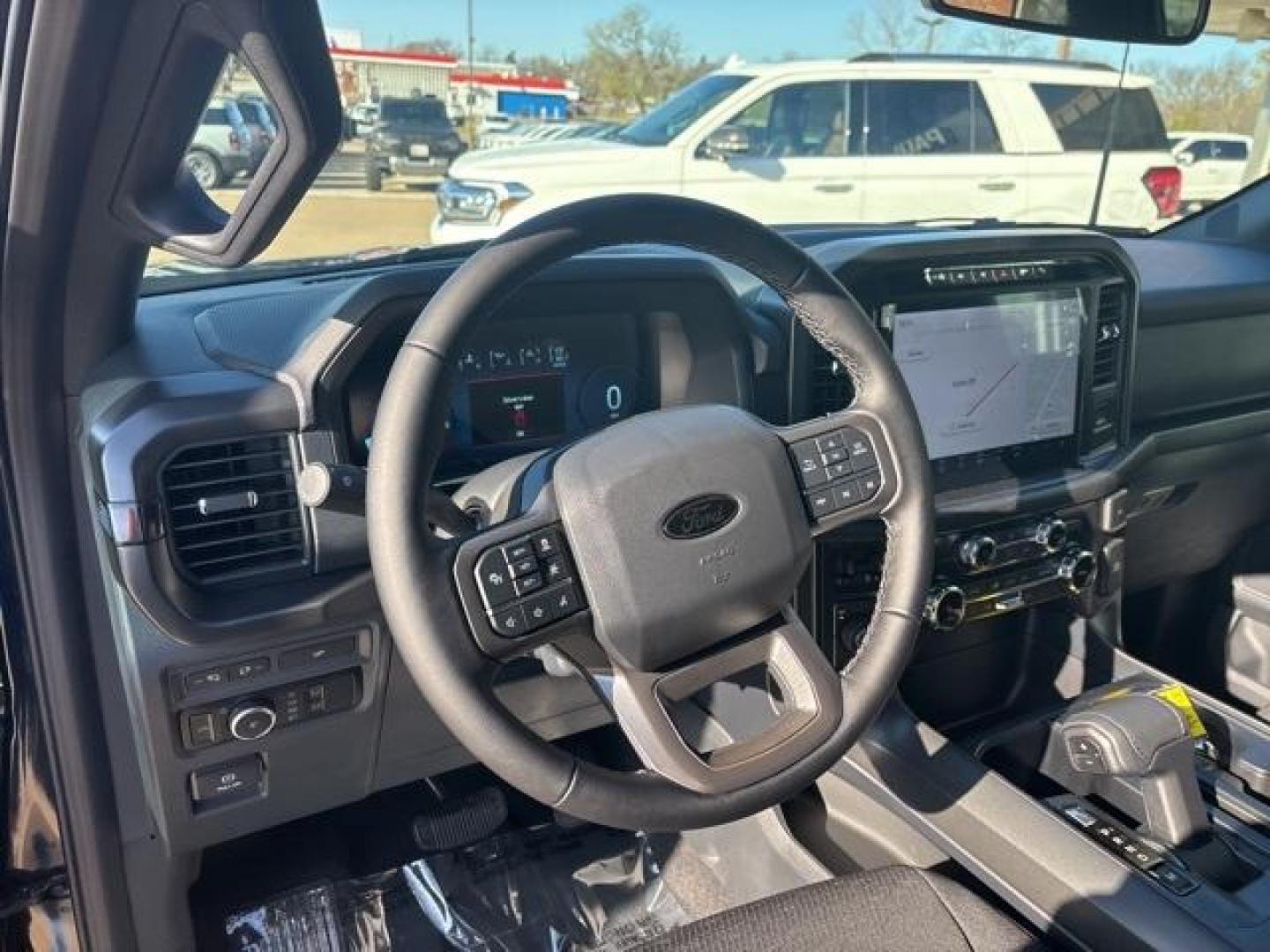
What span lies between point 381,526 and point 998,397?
1.37m

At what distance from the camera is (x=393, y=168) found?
2363 millimetres

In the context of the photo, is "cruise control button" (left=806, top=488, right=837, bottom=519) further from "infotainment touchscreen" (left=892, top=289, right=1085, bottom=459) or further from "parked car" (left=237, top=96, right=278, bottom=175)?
"parked car" (left=237, top=96, right=278, bottom=175)

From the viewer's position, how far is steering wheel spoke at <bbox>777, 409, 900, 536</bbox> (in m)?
1.50

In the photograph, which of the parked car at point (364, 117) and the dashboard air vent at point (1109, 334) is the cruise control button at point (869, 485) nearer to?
the parked car at point (364, 117)

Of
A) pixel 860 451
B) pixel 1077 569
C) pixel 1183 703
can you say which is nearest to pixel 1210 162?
pixel 1077 569

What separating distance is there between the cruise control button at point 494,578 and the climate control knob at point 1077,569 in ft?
4.76

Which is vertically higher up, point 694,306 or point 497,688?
point 694,306

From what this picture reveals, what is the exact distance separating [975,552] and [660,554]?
1013 millimetres

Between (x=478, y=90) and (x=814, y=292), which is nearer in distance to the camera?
(x=814, y=292)

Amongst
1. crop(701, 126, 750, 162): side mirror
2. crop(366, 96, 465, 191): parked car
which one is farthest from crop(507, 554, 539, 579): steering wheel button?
crop(701, 126, 750, 162): side mirror

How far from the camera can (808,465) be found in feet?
4.94

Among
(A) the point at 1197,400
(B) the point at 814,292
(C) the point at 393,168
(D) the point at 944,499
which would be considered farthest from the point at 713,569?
(A) the point at 1197,400

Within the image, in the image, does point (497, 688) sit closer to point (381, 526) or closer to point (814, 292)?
point (381, 526)

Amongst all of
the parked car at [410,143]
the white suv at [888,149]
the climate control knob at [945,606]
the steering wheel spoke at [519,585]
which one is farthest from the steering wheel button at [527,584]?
the white suv at [888,149]
